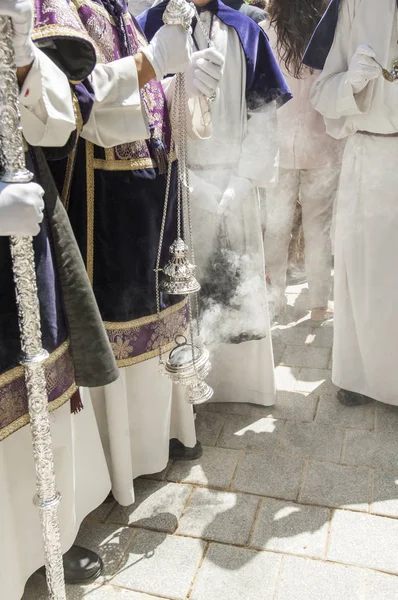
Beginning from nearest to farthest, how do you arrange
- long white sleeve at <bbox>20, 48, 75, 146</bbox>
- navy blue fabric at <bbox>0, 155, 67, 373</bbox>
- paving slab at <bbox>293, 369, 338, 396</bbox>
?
long white sleeve at <bbox>20, 48, 75, 146</bbox> → navy blue fabric at <bbox>0, 155, 67, 373</bbox> → paving slab at <bbox>293, 369, 338, 396</bbox>

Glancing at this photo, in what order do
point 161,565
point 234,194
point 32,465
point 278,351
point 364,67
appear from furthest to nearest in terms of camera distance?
1. point 278,351
2. point 234,194
3. point 364,67
4. point 161,565
5. point 32,465

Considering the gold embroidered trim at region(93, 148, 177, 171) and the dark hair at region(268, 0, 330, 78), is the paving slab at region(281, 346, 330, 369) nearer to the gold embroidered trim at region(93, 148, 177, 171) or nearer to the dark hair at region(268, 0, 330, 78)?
the dark hair at region(268, 0, 330, 78)

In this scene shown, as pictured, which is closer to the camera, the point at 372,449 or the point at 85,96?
the point at 85,96

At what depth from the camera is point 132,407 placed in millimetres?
2611

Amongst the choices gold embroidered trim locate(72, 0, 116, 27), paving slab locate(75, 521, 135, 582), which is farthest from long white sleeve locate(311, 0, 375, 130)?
paving slab locate(75, 521, 135, 582)

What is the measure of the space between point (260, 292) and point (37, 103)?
1835mm

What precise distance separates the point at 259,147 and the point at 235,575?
198 cm

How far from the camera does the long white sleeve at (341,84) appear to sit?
2.81 metres

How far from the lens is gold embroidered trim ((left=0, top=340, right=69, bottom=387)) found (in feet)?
5.72

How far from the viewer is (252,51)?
2.84 m

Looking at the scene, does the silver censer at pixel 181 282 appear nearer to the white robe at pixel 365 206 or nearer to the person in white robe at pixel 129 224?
the person in white robe at pixel 129 224

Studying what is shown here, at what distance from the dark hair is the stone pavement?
2124 mm

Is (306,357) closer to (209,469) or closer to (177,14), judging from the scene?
(209,469)

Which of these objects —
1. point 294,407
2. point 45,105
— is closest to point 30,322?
point 45,105
